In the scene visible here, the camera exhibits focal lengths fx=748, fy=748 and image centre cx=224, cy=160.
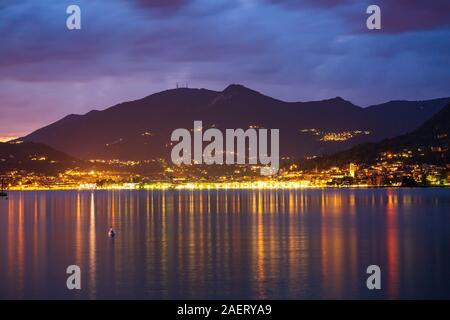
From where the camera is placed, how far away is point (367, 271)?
96.4ft

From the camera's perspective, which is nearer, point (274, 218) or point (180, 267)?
point (180, 267)

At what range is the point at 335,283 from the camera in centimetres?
2700

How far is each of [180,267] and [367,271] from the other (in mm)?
7675

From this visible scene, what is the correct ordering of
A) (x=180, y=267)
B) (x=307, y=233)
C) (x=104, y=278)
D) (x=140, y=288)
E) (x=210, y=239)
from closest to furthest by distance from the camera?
(x=140, y=288), (x=104, y=278), (x=180, y=267), (x=210, y=239), (x=307, y=233)

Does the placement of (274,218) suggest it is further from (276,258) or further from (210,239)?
(276,258)

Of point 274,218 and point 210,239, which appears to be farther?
point 274,218

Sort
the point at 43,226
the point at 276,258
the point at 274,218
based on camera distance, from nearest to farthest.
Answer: the point at 276,258 < the point at 43,226 < the point at 274,218
